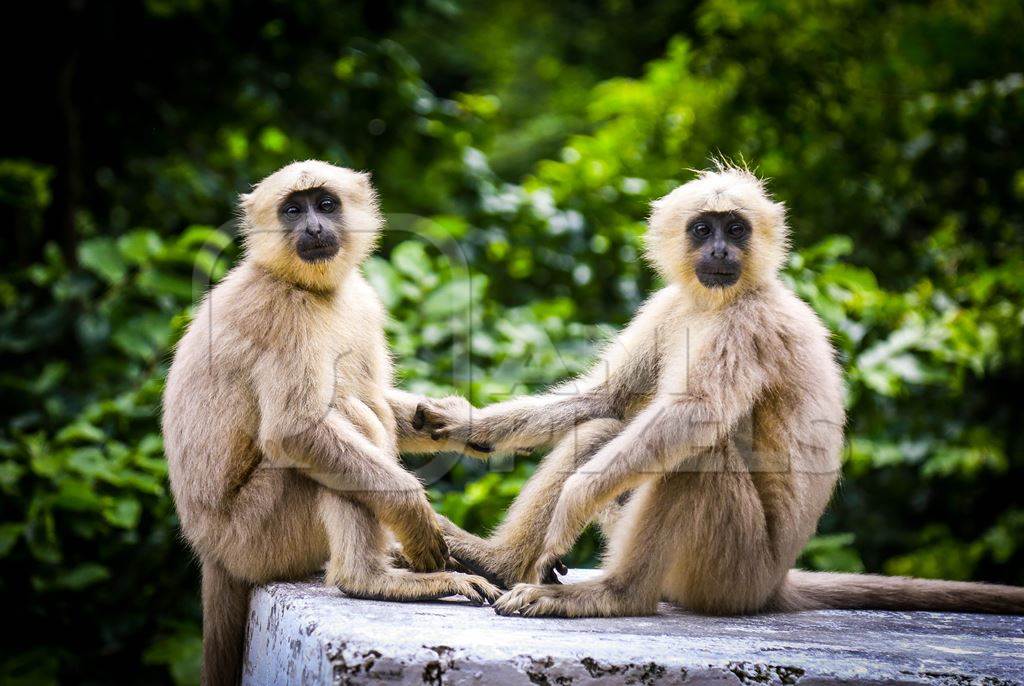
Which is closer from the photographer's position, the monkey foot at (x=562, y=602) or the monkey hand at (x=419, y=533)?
the monkey foot at (x=562, y=602)

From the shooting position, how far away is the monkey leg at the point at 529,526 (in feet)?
15.2

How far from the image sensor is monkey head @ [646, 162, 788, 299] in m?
4.89

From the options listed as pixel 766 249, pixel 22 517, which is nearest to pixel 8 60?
pixel 22 517

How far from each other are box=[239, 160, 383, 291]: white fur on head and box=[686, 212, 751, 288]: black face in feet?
5.49

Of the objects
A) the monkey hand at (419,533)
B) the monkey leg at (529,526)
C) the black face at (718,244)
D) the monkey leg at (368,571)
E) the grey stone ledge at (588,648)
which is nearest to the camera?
the grey stone ledge at (588,648)

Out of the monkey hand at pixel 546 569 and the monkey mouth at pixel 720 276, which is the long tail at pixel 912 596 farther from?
the monkey mouth at pixel 720 276

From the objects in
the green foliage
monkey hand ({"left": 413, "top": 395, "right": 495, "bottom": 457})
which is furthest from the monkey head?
the green foliage

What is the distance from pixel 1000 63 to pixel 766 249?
6.75 meters

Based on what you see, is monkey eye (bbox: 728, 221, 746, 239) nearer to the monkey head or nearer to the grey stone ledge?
the monkey head

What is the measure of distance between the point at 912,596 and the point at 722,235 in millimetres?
1962

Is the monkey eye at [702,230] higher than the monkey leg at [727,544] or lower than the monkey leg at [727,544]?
higher

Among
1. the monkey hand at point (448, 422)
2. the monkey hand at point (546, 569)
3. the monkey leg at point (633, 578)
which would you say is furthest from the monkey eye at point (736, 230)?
the monkey hand at point (546, 569)

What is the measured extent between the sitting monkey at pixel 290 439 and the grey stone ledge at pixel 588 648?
20cm

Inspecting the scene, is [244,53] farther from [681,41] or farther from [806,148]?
[806,148]
